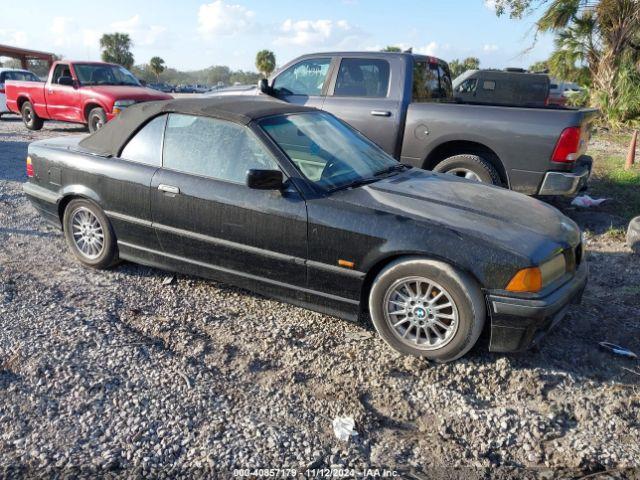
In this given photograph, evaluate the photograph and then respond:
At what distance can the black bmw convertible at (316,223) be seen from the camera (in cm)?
303

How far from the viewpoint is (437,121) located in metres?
5.89

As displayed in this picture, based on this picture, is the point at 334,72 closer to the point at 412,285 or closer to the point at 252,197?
the point at 252,197

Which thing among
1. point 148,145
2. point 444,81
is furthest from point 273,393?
point 444,81

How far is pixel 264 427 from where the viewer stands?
2.62 m

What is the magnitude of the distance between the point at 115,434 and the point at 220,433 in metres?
0.51

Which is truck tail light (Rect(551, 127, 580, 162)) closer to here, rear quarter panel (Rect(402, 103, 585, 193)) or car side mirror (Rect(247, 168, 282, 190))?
rear quarter panel (Rect(402, 103, 585, 193))

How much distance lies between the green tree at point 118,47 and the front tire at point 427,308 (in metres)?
69.8

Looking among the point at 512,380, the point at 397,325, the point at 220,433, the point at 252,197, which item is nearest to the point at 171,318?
the point at 252,197

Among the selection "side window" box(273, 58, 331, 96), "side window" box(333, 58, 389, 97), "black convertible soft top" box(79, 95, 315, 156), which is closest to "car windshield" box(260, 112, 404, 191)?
"black convertible soft top" box(79, 95, 315, 156)

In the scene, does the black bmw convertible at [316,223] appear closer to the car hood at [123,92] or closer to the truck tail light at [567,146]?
the truck tail light at [567,146]

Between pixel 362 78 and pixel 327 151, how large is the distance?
9.82ft

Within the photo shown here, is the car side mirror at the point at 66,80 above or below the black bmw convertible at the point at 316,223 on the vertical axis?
above

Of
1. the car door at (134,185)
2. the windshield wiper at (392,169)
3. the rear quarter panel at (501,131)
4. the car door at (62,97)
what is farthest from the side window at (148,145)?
the car door at (62,97)

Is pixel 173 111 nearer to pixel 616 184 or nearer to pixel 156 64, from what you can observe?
pixel 616 184
